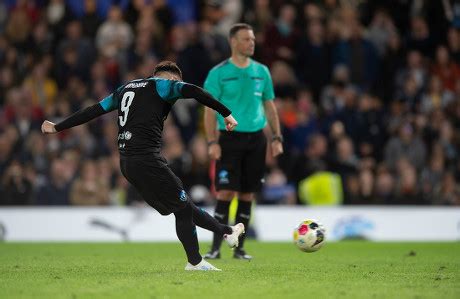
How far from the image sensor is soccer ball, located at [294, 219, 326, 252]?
34.8ft

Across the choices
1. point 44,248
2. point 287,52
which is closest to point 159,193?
point 44,248

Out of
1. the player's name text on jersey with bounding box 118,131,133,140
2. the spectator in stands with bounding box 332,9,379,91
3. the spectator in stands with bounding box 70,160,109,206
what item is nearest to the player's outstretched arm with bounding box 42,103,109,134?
the player's name text on jersey with bounding box 118,131,133,140

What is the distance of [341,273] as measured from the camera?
961 centimetres

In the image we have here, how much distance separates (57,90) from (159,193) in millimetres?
11717

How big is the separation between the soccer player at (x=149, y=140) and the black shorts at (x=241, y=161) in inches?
84.1

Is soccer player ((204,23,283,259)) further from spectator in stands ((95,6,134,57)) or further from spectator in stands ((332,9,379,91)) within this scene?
spectator in stands ((95,6,134,57))

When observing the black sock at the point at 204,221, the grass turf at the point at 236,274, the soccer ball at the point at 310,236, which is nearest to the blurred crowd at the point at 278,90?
the grass turf at the point at 236,274

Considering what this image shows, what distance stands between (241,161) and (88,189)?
6.67 metres

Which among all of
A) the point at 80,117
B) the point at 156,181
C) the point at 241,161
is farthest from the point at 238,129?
the point at 80,117

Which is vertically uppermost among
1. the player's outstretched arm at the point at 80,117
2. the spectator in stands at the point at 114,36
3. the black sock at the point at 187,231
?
the spectator in stands at the point at 114,36

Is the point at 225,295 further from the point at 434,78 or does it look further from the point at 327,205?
the point at 434,78

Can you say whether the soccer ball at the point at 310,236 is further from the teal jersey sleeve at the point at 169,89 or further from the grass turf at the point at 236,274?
the teal jersey sleeve at the point at 169,89

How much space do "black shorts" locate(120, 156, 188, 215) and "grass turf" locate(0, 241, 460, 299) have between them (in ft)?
2.27

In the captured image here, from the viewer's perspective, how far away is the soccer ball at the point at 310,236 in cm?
1061
